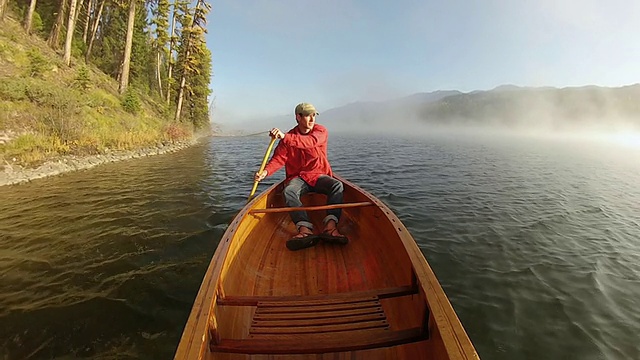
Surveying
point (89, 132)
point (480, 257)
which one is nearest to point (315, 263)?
point (480, 257)

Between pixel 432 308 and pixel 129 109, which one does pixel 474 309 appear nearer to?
pixel 432 308

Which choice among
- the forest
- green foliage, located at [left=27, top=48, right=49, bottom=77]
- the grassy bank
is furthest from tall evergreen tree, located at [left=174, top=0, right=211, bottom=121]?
green foliage, located at [left=27, top=48, right=49, bottom=77]

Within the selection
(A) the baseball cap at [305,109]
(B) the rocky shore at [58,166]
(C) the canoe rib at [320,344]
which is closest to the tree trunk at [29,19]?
(B) the rocky shore at [58,166]

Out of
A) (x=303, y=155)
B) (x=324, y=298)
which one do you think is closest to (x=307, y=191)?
(x=303, y=155)

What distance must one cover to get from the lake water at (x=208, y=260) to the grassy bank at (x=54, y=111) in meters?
2.16

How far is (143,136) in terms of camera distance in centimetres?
1834

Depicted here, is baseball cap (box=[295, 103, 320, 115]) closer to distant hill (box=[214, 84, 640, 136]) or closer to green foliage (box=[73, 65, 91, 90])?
green foliage (box=[73, 65, 91, 90])

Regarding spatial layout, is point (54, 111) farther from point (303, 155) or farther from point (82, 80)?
point (303, 155)

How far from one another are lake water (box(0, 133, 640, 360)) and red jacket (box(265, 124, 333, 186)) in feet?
7.31

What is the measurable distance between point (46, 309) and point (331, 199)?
4.31m

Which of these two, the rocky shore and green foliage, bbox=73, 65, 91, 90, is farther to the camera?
green foliage, bbox=73, 65, 91, 90

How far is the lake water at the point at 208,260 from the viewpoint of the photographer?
11.2 ft

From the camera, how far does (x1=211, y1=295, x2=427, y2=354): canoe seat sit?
2.20 metres

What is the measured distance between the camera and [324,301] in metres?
3.01
